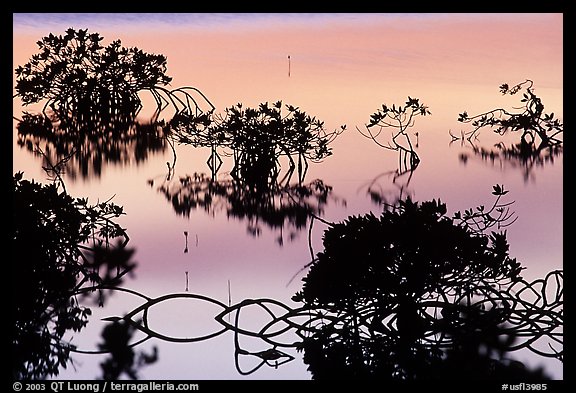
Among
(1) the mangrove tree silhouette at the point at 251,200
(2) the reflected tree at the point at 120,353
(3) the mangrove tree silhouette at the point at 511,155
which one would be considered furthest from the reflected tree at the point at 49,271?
(3) the mangrove tree silhouette at the point at 511,155

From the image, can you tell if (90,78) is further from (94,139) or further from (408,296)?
(408,296)

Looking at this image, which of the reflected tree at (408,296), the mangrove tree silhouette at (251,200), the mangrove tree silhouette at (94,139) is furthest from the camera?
the mangrove tree silhouette at (94,139)

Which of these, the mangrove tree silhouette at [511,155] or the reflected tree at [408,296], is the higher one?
the mangrove tree silhouette at [511,155]

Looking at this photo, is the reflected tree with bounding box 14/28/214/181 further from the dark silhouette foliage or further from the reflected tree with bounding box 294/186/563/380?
the reflected tree with bounding box 294/186/563/380

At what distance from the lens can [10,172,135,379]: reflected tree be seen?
241cm

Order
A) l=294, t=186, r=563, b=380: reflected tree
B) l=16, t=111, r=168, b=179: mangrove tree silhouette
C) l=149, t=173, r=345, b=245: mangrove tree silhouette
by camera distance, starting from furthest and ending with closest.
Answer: l=16, t=111, r=168, b=179: mangrove tree silhouette, l=149, t=173, r=345, b=245: mangrove tree silhouette, l=294, t=186, r=563, b=380: reflected tree

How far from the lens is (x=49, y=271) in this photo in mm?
2633

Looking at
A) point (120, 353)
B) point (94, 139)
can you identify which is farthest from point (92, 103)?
point (120, 353)

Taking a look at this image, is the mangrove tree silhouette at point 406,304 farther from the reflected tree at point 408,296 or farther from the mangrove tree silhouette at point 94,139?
the mangrove tree silhouette at point 94,139

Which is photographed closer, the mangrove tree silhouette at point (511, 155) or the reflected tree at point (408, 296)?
the reflected tree at point (408, 296)

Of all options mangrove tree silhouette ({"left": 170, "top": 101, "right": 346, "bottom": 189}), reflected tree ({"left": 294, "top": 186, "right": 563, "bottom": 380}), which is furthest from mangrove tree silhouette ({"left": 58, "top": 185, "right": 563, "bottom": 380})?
mangrove tree silhouette ({"left": 170, "top": 101, "right": 346, "bottom": 189})

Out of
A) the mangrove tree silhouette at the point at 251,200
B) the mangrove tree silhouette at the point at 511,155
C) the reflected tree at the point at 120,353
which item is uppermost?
the mangrove tree silhouette at the point at 511,155

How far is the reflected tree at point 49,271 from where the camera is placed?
7.89 feet
